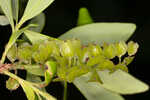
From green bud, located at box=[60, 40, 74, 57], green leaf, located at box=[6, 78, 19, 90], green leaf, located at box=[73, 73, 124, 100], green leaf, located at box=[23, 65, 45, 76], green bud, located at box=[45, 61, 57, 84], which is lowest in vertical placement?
green leaf, located at box=[73, 73, 124, 100]

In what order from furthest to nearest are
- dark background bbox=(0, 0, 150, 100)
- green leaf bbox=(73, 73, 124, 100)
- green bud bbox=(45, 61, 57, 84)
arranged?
dark background bbox=(0, 0, 150, 100) → green leaf bbox=(73, 73, 124, 100) → green bud bbox=(45, 61, 57, 84)

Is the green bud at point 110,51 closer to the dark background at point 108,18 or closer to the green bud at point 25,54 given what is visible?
the green bud at point 25,54

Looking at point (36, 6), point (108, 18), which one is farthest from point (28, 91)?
point (108, 18)

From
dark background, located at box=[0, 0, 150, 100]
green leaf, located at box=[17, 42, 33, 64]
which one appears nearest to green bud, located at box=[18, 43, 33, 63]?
green leaf, located at box=[17, 42, 33, 64]

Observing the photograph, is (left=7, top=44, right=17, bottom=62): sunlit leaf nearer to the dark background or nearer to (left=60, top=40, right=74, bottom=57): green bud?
(left=60, top=40, right=74, bottom=57): green bud

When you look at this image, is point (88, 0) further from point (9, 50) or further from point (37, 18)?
point (9, 50)

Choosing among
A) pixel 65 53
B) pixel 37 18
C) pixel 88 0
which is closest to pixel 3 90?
pixel 37 18
